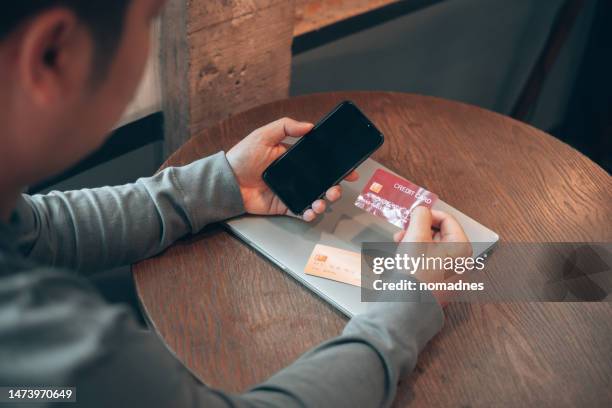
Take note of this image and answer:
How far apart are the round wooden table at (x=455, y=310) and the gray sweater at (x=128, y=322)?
0.15ft

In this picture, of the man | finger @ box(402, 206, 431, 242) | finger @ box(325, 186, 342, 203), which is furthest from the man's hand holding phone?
the man

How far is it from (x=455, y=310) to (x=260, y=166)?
37 cm

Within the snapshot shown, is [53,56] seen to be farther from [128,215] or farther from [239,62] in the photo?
[239,62]

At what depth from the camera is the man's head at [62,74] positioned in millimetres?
490

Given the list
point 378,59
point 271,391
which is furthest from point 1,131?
point 378,59

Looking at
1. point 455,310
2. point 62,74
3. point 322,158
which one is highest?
point 62,74

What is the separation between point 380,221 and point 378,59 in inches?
40.8

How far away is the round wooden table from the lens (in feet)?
2.84

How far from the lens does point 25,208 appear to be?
90 cm

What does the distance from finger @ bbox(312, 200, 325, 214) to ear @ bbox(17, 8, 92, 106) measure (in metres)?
0.54

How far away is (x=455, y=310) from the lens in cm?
96

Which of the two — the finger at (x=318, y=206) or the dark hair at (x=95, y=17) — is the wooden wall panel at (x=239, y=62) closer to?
the finger at (x=318, y=206)

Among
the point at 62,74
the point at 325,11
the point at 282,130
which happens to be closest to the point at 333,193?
the point at 282,130

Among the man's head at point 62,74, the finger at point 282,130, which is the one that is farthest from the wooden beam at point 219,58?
the man's head at point 62,74
